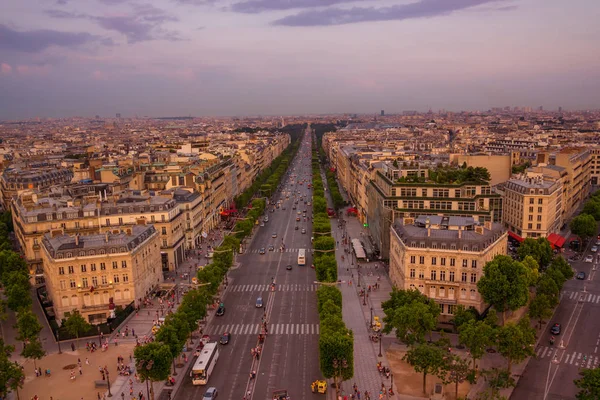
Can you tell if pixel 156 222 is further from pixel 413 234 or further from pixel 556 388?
pixel 556 388

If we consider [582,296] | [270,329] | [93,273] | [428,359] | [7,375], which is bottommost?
[582,296]

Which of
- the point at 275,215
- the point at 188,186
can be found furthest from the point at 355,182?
the point at 188,186

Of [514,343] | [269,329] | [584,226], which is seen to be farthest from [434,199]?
[514,343]

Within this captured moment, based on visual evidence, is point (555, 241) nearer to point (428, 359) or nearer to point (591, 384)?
point (428, 359)

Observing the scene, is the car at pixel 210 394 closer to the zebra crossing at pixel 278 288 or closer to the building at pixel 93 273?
the building at pixel 93 273

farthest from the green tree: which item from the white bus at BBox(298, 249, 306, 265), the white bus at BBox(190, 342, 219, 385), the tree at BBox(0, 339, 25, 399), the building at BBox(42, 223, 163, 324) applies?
the white bus at BBox(298, 249, 306, 265)

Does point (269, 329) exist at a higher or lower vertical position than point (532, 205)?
lower
